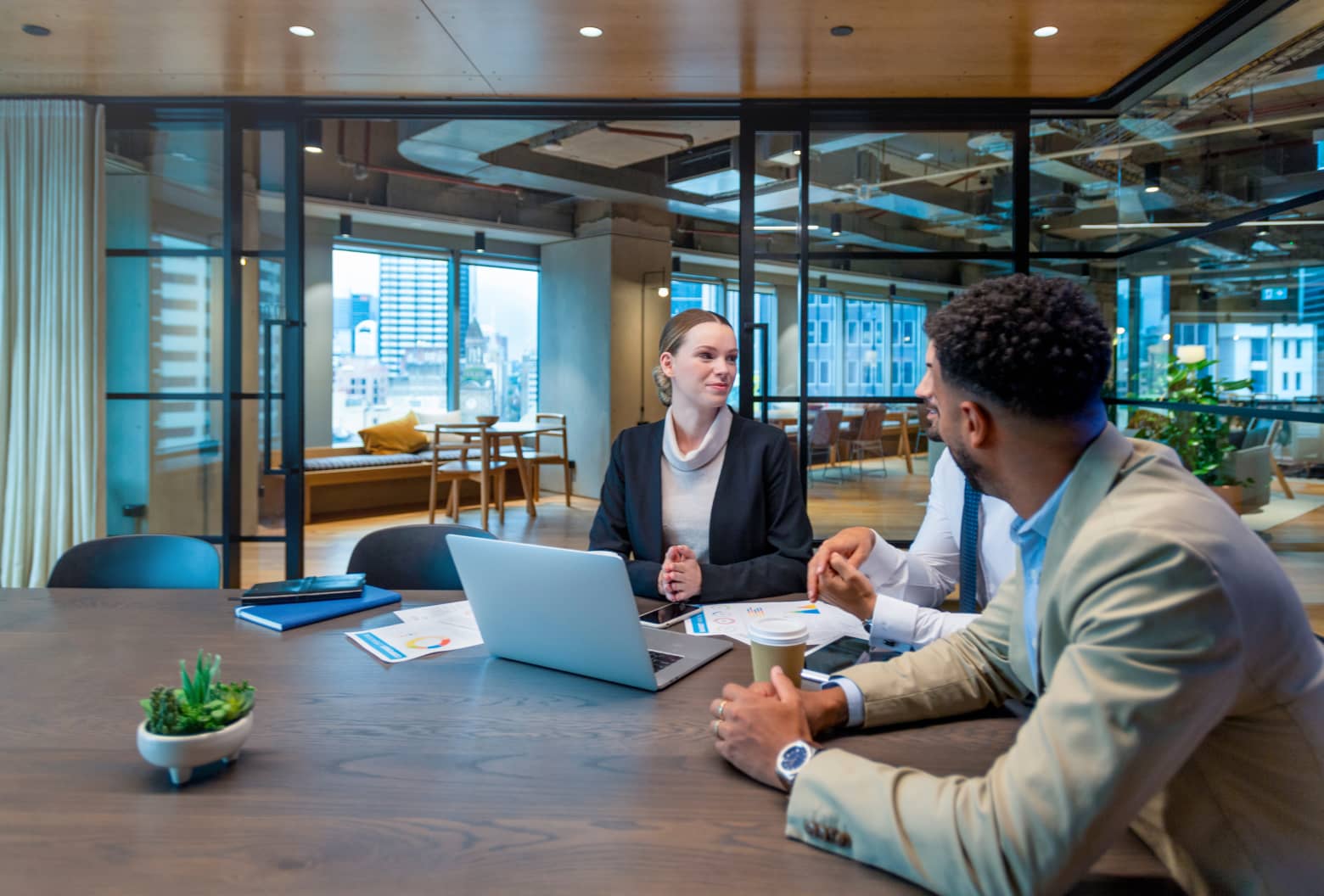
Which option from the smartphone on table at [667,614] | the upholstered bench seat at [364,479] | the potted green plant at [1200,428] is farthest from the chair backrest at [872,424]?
the upholstered bench seat at [364,479]

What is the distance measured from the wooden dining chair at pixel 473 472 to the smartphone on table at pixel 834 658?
18.9 feet

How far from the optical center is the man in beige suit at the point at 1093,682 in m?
0.74

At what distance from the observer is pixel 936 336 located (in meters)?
0.97

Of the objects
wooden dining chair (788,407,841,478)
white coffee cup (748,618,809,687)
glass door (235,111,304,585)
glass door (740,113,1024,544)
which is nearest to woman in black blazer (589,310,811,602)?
white coffee cup (748,618,809,687)

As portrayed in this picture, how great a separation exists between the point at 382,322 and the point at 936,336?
9.20 meters

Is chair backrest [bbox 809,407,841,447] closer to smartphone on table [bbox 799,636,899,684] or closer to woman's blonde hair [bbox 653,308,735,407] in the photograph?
woman's blonde hair [bbox 653,308,735,407]

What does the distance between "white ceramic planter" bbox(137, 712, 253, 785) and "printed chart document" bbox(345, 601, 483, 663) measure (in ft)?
1.52

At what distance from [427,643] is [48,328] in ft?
11.9

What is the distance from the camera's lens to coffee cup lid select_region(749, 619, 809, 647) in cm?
124

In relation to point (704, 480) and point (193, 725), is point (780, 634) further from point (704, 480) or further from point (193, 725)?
point (704, 480)

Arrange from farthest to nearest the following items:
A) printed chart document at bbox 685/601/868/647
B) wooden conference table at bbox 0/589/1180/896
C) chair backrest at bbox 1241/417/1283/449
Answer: chair backrest at bbox 1241/417/1283/449 → printed chart document at bbox 685/601/868/647 → wooden conference table at bbox 0/589/1180/896

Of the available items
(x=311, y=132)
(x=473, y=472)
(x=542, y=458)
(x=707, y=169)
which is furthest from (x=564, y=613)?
(x=542, y=458)

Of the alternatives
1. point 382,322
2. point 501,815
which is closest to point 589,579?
point 501,815

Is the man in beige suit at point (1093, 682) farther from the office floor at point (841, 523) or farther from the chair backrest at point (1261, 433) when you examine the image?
the chair backrest at point (1261, 433)
